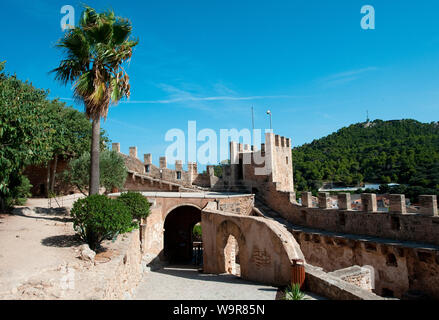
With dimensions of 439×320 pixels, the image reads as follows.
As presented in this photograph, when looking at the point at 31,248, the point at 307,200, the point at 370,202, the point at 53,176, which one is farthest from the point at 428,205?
the point at 53,176

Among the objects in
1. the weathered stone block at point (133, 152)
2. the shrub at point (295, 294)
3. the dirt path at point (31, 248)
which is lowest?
the shrub at point (295, 294)

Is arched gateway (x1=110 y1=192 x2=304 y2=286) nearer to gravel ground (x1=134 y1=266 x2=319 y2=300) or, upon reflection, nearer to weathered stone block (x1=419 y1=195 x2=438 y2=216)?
gravel ground (x1=134 y1=266 x2=319 y2=300)

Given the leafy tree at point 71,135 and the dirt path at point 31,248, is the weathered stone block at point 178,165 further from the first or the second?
the dirt path at point 31,248

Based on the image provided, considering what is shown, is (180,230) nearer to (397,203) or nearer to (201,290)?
(201,290)

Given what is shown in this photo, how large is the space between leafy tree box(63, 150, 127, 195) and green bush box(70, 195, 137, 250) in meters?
7.91

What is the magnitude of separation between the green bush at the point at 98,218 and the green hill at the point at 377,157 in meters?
41.8

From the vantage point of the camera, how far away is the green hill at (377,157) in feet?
150

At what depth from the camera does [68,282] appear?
671 centimetres

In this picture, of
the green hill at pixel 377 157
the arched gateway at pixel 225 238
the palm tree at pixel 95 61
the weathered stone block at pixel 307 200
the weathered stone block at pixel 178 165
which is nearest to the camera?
the arched gateway at pixel 225 238

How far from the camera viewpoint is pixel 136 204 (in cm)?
1496

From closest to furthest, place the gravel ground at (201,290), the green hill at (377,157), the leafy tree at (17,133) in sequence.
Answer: the leafy tree at (17,133) → the gravel ground at (201,290) → the green hill at (377,157)

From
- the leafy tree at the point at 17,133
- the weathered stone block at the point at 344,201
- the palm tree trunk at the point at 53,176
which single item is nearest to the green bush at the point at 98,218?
the leafy tree at the point at 17,133

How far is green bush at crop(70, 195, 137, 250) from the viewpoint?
945 centimetres

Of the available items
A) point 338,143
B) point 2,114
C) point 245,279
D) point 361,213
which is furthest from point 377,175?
point 2,114
